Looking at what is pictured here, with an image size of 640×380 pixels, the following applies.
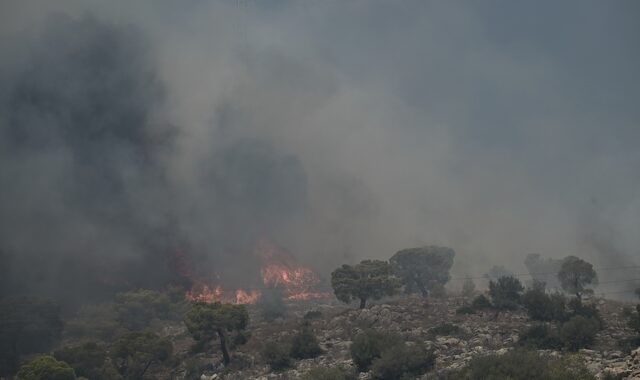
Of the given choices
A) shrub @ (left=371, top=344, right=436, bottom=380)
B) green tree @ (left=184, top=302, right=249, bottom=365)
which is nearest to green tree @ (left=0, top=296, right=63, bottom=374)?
green tree @ (left=184, top=302, right=249, bottom=365)

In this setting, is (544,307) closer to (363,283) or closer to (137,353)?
(363,283)

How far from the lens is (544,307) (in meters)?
60.7

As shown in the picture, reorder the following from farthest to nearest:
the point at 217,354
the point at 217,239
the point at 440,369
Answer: the point at 217,239
the point at 217,354
the point at 440,369

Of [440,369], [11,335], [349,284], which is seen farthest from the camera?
[349,284]

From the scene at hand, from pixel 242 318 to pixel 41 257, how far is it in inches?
3402

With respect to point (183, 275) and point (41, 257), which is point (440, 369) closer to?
point (183, 275)

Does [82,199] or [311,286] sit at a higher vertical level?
[82,199]

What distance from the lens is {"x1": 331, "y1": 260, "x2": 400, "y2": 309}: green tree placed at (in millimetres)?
81688

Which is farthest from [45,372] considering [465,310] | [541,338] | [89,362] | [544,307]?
[544,307]

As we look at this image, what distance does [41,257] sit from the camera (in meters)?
125

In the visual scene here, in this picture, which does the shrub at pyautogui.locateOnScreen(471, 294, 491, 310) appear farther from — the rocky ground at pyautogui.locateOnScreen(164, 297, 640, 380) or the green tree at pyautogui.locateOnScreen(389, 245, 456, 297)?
the green tree at pyautogui.locateOnScreen(389, 245, 456, 297)

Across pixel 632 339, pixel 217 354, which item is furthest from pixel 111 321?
pixel 632 339

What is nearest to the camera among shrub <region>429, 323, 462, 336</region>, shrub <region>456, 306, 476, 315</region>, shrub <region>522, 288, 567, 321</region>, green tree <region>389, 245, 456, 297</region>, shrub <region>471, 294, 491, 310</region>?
shrub <region>429, 323, 462, 336</region>

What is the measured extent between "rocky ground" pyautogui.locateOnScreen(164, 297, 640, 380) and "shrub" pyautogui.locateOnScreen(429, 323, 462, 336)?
364 millimetres
